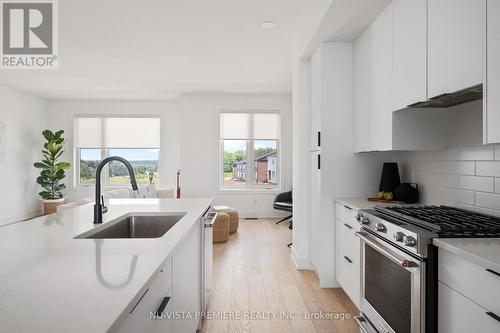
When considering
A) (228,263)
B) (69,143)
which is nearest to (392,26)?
(228,263)

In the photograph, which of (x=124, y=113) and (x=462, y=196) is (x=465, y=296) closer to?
(x=462, y=196)

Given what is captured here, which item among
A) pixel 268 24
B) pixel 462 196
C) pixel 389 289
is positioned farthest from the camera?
pixel 268 24

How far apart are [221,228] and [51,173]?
14.7 feet

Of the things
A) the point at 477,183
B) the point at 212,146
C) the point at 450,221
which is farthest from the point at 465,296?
the point at 212,146

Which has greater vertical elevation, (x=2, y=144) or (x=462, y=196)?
(x=2, y=144)

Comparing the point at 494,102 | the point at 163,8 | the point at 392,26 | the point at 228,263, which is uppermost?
the point at 163,8

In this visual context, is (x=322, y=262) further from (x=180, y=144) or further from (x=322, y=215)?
(x=180, y=144)

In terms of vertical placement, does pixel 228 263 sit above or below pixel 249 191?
below

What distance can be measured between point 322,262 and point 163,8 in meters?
2.91

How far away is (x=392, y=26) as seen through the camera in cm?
230

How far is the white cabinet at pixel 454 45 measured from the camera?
1.47 m

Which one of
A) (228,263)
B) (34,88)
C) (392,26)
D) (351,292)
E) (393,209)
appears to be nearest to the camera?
(393,209)

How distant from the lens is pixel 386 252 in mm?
1717

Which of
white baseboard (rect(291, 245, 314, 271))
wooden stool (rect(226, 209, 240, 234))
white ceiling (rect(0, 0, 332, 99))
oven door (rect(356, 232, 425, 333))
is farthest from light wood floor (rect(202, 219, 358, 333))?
white ceiling (rect(0, 0, 332, 99))
